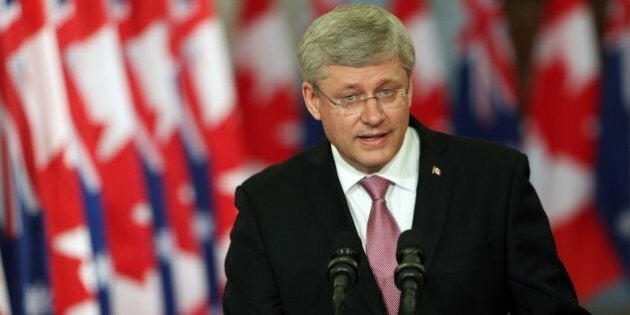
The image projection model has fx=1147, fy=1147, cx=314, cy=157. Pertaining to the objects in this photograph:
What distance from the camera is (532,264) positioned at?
238 centimetres

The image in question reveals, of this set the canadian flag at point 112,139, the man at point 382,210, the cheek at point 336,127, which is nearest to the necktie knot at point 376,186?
the man at point 382,210

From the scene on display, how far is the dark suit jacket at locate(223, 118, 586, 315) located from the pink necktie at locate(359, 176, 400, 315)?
31 mm

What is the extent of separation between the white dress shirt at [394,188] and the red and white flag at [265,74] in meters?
2.40

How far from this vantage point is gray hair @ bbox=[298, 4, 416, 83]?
2.36m

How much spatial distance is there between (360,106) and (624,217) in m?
2.86

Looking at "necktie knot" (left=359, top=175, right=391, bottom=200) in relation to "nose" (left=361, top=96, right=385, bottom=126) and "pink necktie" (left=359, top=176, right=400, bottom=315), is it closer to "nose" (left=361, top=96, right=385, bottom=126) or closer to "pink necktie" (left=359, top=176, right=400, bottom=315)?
"pink necktie" (left=359, top=176, right=400, bottom=315)

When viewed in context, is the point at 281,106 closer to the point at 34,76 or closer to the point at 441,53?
the point at 441,53

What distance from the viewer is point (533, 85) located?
507cm

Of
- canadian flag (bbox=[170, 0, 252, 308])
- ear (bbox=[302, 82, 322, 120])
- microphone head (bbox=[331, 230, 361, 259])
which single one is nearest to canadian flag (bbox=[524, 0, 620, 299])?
canadian flag (bbox=[170, 0, 252, 308])

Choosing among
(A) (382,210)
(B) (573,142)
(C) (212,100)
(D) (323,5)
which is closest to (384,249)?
(A) (382,210)

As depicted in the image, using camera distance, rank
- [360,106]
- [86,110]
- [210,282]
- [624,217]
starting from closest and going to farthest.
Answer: [360,106], [86,110], [210,282], [624,217]

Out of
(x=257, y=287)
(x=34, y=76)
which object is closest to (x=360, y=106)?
(x=257, y=287)

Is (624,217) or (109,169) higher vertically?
(109,169)

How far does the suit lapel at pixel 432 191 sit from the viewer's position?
2.44m
